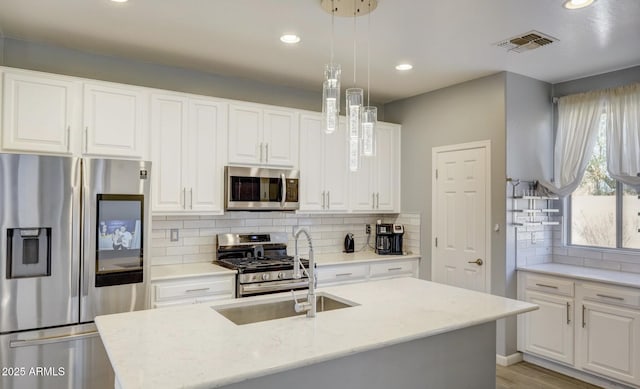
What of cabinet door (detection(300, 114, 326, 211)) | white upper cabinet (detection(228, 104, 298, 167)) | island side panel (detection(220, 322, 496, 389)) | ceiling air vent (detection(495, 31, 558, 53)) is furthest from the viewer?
cabinet door (detection(300, 114, 326, 211))

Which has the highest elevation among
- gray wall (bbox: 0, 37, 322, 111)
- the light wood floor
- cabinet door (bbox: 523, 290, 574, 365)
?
gray wall (bbox: 0, 37, 322, 111)

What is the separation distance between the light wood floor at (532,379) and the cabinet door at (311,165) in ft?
7.38

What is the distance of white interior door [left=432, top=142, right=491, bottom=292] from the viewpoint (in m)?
4.03

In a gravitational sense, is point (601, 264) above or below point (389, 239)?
below

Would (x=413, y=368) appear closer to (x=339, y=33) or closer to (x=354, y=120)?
(x=354, y=120)

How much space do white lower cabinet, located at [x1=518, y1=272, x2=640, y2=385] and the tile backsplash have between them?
1.36 meters

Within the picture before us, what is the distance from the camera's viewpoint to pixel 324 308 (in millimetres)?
2525

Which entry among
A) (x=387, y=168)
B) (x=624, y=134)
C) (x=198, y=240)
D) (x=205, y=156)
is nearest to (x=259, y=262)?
(x=198, y=240)

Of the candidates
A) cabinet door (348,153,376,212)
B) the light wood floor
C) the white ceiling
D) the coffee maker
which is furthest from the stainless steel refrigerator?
the light wood floor

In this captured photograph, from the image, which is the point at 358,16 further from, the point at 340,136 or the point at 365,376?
the point at 365,376

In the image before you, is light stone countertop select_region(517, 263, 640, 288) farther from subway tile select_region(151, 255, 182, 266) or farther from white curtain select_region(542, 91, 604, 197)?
subway tile select_region(151, 255, 182, 266)

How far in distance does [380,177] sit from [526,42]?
2.10 m

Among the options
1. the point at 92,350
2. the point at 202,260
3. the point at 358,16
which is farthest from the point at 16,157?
the point at 358,16

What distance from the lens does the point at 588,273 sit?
360 centimetres
